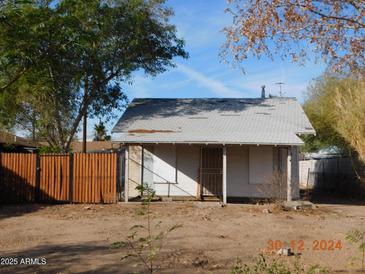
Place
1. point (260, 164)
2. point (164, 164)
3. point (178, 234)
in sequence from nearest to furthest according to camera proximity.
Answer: point (178, 234) → point (260, 164) → point (164, 164)

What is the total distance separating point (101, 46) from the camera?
23.1 meters

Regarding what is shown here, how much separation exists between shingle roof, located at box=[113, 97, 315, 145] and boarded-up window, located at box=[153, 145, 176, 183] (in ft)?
3.10

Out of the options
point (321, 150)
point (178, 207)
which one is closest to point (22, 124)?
point (178, 207)

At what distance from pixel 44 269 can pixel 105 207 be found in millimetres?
8903

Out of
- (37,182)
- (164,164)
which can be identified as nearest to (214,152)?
(164,164)

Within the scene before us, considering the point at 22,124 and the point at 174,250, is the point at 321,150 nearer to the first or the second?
the point at 22,124

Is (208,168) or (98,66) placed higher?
(98,66)

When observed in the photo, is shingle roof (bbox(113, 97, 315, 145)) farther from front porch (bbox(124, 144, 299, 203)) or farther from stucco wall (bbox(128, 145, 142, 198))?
stucco wall (bbox(128, 145, 142, 198))

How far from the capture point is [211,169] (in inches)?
758

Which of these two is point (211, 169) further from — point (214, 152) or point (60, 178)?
point (60, 178)

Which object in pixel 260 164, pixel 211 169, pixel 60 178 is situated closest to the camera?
pixel 60 178

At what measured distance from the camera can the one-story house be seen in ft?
58.1

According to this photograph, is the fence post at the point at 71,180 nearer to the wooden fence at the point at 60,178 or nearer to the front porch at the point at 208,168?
the wooden fence at the point at 60,178

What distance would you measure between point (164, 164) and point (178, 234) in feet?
28.8
